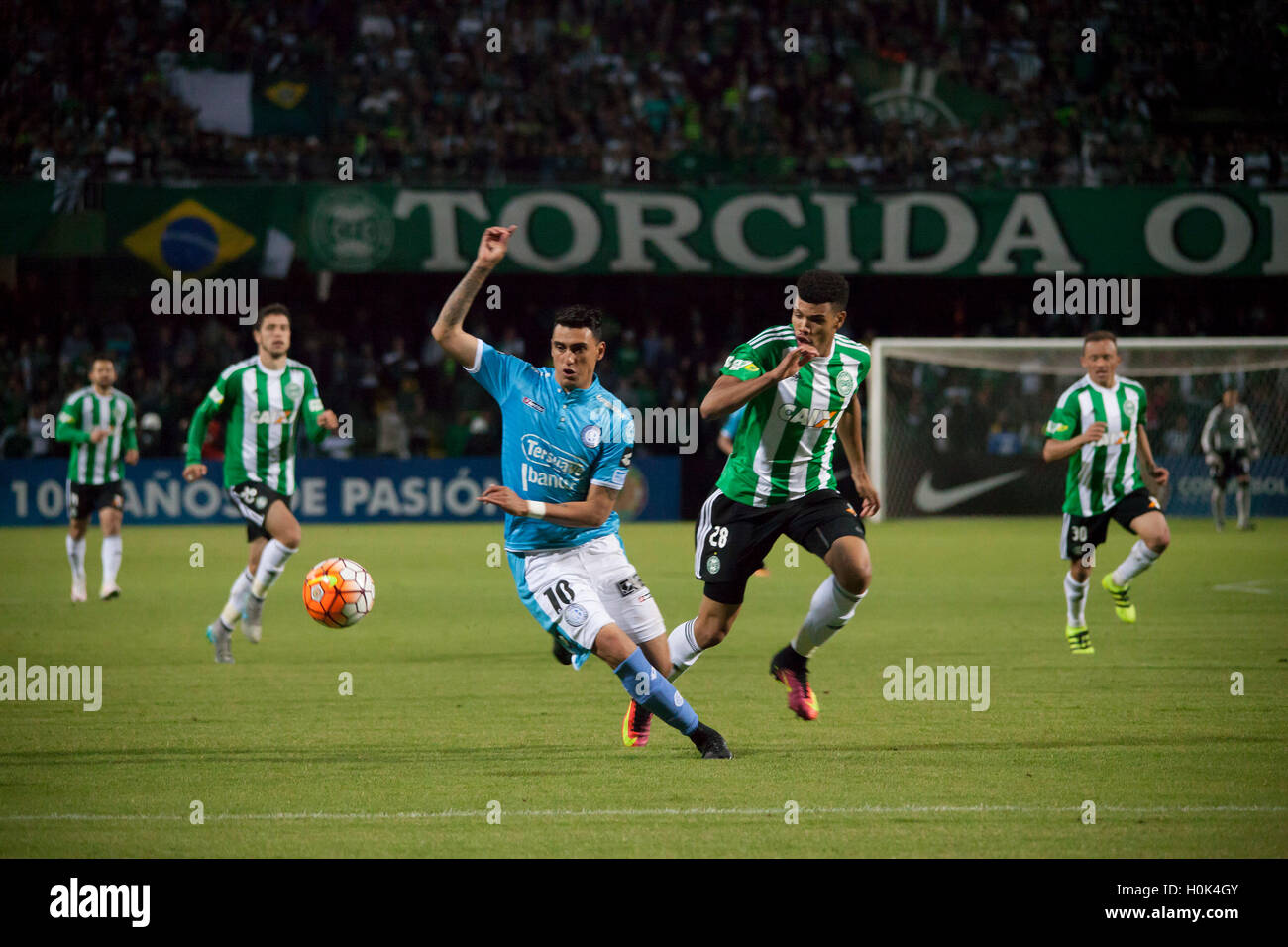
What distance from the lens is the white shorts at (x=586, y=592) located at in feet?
22.2

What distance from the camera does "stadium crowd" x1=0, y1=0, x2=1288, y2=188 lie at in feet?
87.0

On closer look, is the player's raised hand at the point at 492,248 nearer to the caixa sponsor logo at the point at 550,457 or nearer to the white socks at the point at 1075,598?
the caixa sponsor logo at the point at 550,457

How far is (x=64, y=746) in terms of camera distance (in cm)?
743

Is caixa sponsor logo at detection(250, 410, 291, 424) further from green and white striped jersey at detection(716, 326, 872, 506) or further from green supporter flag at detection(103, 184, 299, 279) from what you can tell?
green supporter flag at detection(103, 184, 299, 279)

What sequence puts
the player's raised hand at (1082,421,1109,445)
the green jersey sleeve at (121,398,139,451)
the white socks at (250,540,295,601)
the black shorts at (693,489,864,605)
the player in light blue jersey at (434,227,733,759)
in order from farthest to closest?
the green jersey sleeve at (121,398,139,451), the white socks at (250,540,295,601), the player's raised hand at (1082,421,1109,445), the black shorts at (693,489,864,605), the player in light blue jersey at (434,227,733,759)

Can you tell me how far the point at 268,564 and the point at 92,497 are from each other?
5.61 meters

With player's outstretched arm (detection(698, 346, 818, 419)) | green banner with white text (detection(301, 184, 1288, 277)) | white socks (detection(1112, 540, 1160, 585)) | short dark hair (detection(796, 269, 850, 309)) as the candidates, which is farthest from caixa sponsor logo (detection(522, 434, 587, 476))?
green banner with white text (detection(301, 184, 1288, 277))

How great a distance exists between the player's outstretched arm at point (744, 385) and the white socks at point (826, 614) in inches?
48.2

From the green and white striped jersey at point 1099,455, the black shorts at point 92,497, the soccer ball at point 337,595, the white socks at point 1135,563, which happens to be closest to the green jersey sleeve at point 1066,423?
the green and white striped jersey at point 1099,455

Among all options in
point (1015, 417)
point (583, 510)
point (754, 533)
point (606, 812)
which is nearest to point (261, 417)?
point (754, 533)

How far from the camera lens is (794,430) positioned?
7895 mm

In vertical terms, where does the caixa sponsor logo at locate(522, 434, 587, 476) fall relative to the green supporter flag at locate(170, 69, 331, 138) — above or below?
below

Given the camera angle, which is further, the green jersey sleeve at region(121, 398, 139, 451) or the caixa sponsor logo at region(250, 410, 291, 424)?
the green jersey sleeve at region(121, 398, 139, 451)

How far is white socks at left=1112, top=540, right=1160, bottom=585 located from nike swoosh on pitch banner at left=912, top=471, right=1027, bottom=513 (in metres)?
14.1
